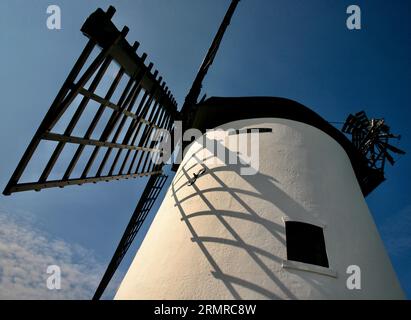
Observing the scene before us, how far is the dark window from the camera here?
4418mm

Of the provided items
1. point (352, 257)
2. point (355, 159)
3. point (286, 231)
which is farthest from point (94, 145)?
point (355, 159)

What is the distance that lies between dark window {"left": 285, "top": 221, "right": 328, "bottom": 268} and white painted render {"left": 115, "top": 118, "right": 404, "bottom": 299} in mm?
114

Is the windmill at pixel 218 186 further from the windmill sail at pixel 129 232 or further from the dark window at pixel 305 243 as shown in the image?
the windmill sail at pixel 129 232

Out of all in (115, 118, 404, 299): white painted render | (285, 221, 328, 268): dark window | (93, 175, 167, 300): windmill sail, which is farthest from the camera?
(93, 175, 167, 300): windmill sail

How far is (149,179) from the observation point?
1111cm

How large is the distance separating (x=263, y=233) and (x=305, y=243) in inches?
34.4

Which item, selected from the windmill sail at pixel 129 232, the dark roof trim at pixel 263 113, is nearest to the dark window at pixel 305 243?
the dark roof trim at pixel 263 113

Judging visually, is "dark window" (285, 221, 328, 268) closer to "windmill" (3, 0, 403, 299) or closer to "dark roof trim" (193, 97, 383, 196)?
"windmill" (3, 0, 403, 299)

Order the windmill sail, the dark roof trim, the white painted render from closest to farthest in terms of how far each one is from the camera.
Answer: the white painted render, the dark roof trim, the windmill sail

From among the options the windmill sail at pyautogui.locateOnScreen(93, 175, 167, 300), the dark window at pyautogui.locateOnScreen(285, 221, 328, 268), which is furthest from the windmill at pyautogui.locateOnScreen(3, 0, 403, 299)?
the windmill sail at pyautogui.locateOnScreen(93, 175, 167, 300)

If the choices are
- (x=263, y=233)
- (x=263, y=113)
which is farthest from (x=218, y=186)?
(x=263, y=113)

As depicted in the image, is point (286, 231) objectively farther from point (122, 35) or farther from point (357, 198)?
point (122, 35)

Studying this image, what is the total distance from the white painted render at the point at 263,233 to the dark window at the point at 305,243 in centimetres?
11
